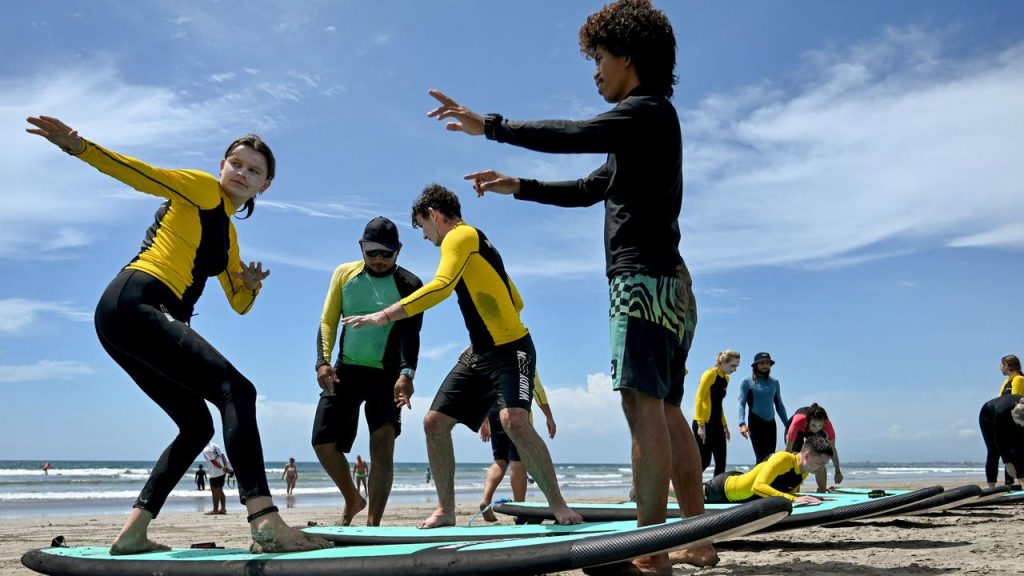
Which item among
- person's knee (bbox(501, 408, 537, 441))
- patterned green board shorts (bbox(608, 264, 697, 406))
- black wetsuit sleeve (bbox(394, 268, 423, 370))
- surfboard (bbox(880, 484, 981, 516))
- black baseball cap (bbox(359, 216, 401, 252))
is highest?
black baseball cap (bbox(359, 216, 401, 252))

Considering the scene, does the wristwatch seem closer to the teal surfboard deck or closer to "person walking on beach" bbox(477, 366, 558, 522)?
the teal surfboard deck

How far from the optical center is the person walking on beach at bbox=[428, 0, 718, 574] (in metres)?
→ 3.33

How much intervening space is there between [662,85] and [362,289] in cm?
341

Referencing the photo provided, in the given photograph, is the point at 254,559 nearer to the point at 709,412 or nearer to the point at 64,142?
the point at 64,142

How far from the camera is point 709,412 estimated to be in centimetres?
1031

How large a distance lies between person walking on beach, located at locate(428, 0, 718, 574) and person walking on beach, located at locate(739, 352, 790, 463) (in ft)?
24.4

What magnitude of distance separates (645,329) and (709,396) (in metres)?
7.31

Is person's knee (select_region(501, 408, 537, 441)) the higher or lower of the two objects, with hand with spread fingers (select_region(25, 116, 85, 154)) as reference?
lower

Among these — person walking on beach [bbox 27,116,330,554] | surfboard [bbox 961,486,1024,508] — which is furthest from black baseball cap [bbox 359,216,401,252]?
surfboard [bbox 961,486,1024,508]

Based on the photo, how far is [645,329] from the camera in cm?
337

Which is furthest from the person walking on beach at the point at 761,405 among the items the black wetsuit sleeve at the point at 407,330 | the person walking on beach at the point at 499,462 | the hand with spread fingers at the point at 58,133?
the hand with spread fingers at the point at 58,133

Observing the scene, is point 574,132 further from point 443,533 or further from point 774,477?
point 774,477

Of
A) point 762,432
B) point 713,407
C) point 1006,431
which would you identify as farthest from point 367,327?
point 1006,431

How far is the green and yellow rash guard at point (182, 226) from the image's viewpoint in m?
3.68
